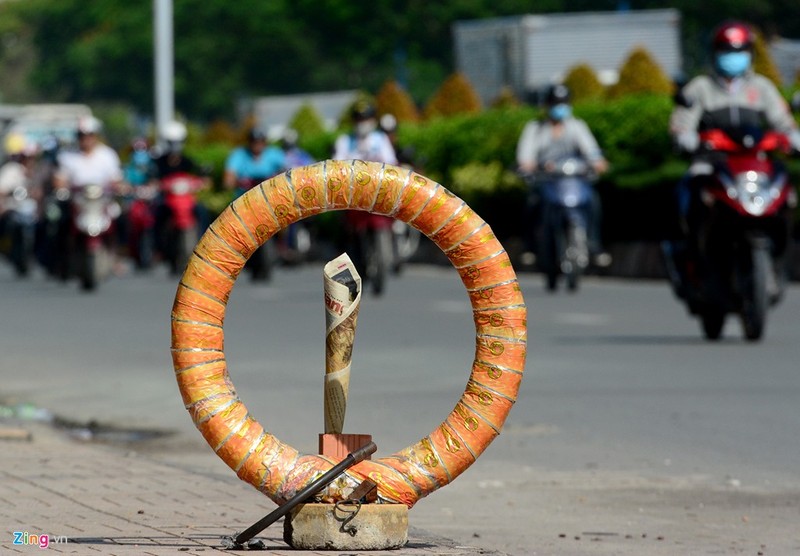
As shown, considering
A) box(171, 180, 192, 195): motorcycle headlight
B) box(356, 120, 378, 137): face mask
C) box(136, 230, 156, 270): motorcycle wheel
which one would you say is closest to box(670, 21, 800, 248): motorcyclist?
box(356, 120, 378, 137): face mask

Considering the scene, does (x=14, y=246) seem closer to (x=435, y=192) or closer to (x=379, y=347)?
(x=379, y=347)

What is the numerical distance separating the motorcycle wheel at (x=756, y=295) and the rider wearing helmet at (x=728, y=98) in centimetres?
82

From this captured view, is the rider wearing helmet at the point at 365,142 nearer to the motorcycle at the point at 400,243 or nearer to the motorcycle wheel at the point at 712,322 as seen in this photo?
the motorcycle at the point at 400,243

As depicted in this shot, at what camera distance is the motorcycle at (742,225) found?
503 inches

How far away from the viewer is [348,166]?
5.82m

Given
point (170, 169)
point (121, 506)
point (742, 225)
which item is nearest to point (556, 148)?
point (170, 169)

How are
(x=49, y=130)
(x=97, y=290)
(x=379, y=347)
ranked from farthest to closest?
1. (x=49, y=130)
2. (x=97, y=290)
3. (x=379, y=347)

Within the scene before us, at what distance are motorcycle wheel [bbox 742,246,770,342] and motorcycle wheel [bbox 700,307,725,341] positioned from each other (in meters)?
0.34

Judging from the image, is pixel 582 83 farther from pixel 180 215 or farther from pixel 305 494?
pixel 305 494

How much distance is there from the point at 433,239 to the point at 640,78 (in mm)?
23321

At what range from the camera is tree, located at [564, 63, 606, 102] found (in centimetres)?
3192

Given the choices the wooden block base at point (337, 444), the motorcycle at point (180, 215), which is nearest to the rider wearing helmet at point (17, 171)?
the motorcycle at point (180, 215)

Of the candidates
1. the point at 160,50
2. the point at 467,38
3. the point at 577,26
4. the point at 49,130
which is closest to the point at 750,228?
the point at 160,50

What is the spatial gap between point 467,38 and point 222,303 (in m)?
39.5
